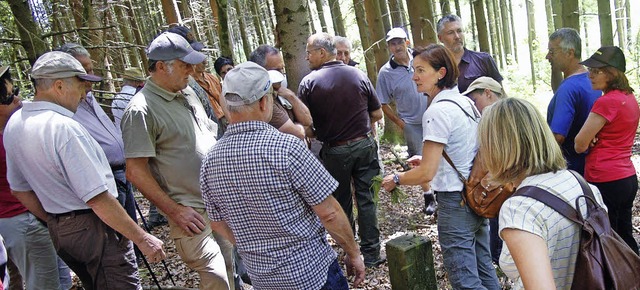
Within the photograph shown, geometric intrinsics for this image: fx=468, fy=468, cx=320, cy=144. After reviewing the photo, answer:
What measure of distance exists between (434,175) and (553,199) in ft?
4.32

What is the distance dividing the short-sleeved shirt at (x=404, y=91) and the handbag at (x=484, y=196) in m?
3.04

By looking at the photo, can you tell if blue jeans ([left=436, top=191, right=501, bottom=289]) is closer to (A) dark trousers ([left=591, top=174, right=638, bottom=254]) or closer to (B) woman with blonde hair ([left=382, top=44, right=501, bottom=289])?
(B) woman with blonde hair ([left=382, top=44, right=501, bottom=289])

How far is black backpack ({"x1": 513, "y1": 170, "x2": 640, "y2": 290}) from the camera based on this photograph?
1729mm

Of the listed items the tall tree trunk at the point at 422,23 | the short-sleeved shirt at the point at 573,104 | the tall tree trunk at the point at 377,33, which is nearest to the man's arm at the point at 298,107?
the short-sleeved shirt at the point at 573,104

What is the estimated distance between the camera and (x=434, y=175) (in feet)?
10.3

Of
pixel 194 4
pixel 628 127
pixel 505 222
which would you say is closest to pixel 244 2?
pixel 194 4

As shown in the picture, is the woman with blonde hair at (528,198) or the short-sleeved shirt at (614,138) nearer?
the woman with blonde hair at (528,198)

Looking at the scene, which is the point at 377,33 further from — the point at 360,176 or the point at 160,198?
the point at 160,198

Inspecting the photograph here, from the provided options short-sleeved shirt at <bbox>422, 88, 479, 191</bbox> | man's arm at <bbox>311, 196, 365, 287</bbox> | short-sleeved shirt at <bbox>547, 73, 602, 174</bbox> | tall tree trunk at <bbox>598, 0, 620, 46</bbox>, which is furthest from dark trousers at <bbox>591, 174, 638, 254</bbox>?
tall tree trunk at <bbox>598, 0, 620, 46</bbox>

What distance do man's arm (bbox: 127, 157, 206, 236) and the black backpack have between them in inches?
92.1

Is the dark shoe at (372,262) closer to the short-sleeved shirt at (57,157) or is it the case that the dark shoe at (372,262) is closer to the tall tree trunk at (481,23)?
the short-sleeved shirt at (57,157)

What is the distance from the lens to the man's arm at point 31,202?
10.9 ft

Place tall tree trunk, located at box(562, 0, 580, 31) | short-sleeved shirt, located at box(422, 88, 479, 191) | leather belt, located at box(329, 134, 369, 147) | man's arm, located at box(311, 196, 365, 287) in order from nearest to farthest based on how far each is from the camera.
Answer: man's arm, located at box(311, 196, 365, 287) → short-sleeved shirt, located at box(422, 88, 479, 191) → leather belt, located at box(329, 134, 369, 147) → tall tree trunk, located at box(562, 0, 580, 31)

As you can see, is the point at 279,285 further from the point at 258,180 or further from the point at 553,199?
the point at 553,199
